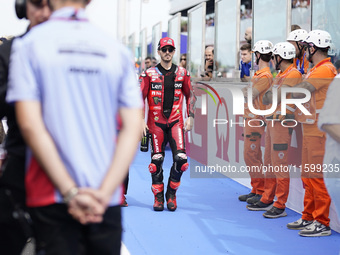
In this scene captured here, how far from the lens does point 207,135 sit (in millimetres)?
11414

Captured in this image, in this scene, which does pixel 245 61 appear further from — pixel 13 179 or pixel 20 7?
pixel 13 179

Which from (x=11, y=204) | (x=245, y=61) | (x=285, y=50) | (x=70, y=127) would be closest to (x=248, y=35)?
(x=245, y=61)

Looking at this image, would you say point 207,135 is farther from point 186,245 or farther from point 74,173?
point 74,173

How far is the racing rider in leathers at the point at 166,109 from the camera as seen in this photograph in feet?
24.8

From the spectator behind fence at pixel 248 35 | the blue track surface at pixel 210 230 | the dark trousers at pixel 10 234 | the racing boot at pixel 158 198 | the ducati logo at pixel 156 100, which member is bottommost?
the blue track surface at pixel 210 230

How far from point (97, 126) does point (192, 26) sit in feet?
45.8

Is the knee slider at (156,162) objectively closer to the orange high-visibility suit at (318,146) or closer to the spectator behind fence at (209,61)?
the orange high-visibility suit at (318,146)

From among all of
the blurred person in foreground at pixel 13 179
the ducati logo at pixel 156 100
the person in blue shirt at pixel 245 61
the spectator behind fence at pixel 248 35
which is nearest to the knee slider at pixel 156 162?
the ducati logo at pixel 156 100

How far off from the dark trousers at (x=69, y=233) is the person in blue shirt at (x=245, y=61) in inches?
324

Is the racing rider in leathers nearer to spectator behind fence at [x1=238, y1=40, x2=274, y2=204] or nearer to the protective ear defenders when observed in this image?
spectator behind fence at [x1=238, y1=40, x2=274, y2=204]

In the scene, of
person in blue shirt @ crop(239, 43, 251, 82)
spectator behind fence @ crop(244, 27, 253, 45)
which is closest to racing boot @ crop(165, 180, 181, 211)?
person in blue shirt @ crop(239, 43, 251, 82)

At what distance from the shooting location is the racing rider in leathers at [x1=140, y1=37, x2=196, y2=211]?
7570 mm

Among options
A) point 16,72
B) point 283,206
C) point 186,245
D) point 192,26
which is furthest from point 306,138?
point 192,26

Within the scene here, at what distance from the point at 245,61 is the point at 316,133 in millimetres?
4624
